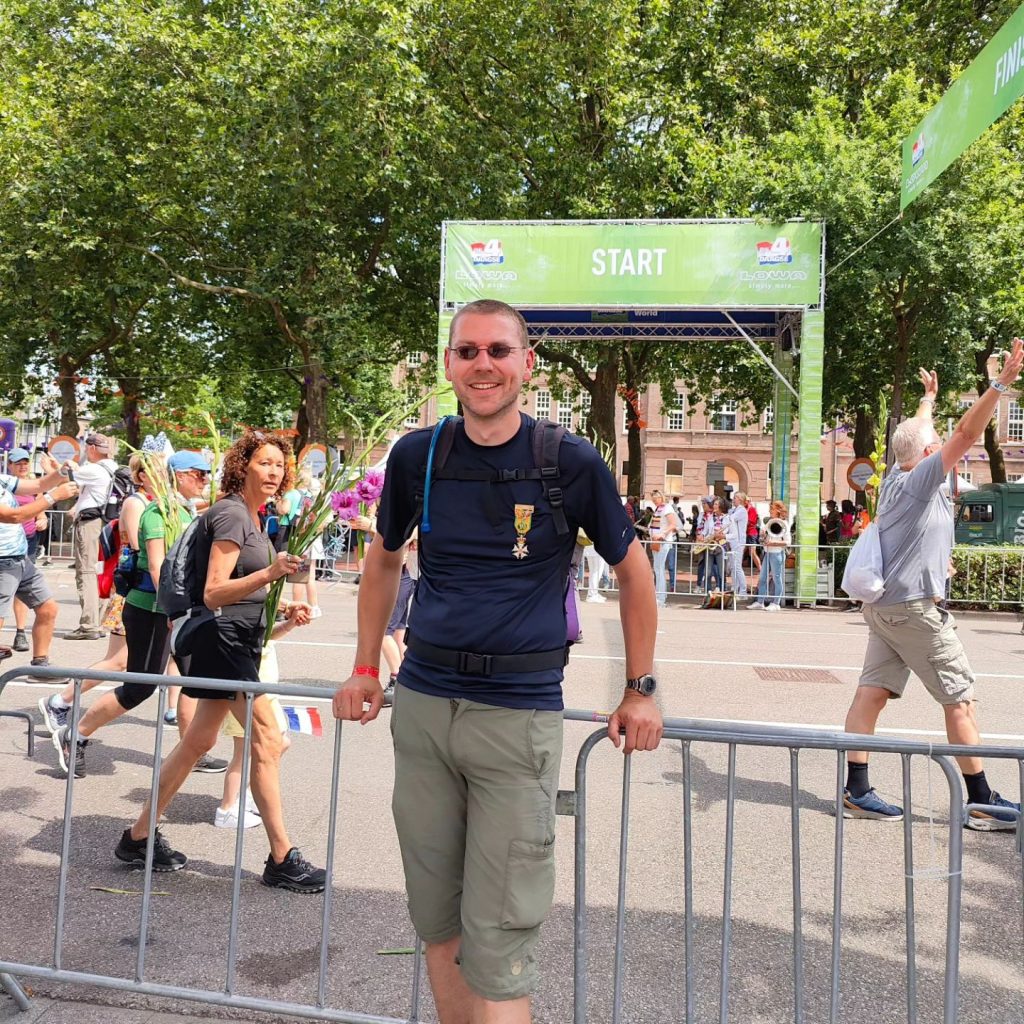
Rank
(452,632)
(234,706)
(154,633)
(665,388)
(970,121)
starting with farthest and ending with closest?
(665,388)
(970,121)
(154,633)
(234,706)
(452,632)

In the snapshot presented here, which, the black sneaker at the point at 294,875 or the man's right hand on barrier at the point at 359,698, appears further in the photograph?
the black sneaker at the point at 294,875

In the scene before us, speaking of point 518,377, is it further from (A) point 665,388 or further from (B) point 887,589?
(A) point 665,388

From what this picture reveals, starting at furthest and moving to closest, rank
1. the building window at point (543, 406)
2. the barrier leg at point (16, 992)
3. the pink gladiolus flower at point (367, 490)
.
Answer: the building window at point (543, 406)
the pink gladiolus flower at point (367, 490)
the barrier leg at point (16, 992)

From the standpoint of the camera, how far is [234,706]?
3971mm

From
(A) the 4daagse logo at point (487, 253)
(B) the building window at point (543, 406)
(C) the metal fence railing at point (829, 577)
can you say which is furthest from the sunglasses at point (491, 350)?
(B) the building window at point (543, 406)

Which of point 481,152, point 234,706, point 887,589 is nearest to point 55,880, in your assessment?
point 234,706

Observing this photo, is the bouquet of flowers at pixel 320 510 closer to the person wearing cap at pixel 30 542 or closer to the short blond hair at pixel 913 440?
the short blond hair at pixel 913 440

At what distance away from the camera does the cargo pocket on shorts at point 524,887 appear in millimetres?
2352

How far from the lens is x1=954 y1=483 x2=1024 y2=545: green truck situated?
82.8 ft

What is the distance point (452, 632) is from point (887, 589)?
3161 mm

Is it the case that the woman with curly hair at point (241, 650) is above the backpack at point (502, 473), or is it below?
below

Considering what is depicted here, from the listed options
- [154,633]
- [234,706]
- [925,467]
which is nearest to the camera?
[234,706]

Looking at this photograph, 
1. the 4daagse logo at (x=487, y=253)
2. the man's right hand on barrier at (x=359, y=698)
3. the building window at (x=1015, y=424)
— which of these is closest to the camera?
the man's right hand on barrier at (x=359, y=698)

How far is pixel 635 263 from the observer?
16.8 metres
